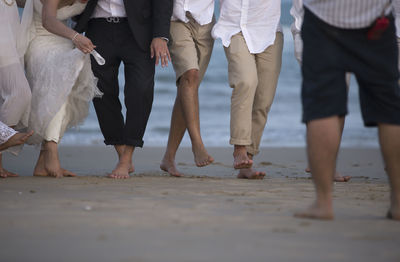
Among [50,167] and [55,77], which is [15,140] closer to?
[50,167]

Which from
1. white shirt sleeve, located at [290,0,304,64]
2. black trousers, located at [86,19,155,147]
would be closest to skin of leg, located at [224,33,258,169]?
white shirt sleeve, located at [290,0,304,64]

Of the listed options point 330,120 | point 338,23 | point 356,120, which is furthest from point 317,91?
point 356,120

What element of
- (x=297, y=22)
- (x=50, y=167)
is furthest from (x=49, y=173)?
(x=297, y=22)

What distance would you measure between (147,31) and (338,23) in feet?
7.10

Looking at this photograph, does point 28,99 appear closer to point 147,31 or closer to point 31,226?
point 147,31

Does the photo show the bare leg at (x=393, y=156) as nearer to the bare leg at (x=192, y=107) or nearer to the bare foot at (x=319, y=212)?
the bare foot at (x=319, y=212)

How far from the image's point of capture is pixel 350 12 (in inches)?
119

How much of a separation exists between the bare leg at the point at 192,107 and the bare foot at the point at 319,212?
1941 mm

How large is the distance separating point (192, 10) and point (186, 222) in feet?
8.22

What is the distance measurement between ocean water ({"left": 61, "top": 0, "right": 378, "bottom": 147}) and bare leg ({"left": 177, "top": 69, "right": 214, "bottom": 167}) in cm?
121

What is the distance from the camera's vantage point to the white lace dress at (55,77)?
15.8ft

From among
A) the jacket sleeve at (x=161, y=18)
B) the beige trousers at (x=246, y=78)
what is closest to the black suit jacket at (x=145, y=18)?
the jacket sleeve at (x=161, y=18)

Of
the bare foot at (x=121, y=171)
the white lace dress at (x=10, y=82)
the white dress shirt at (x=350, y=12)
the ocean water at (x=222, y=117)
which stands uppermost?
the white dress shirt at (x=350, y=12)

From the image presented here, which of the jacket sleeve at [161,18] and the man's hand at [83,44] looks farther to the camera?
the jacket sleeve at [161,18]
